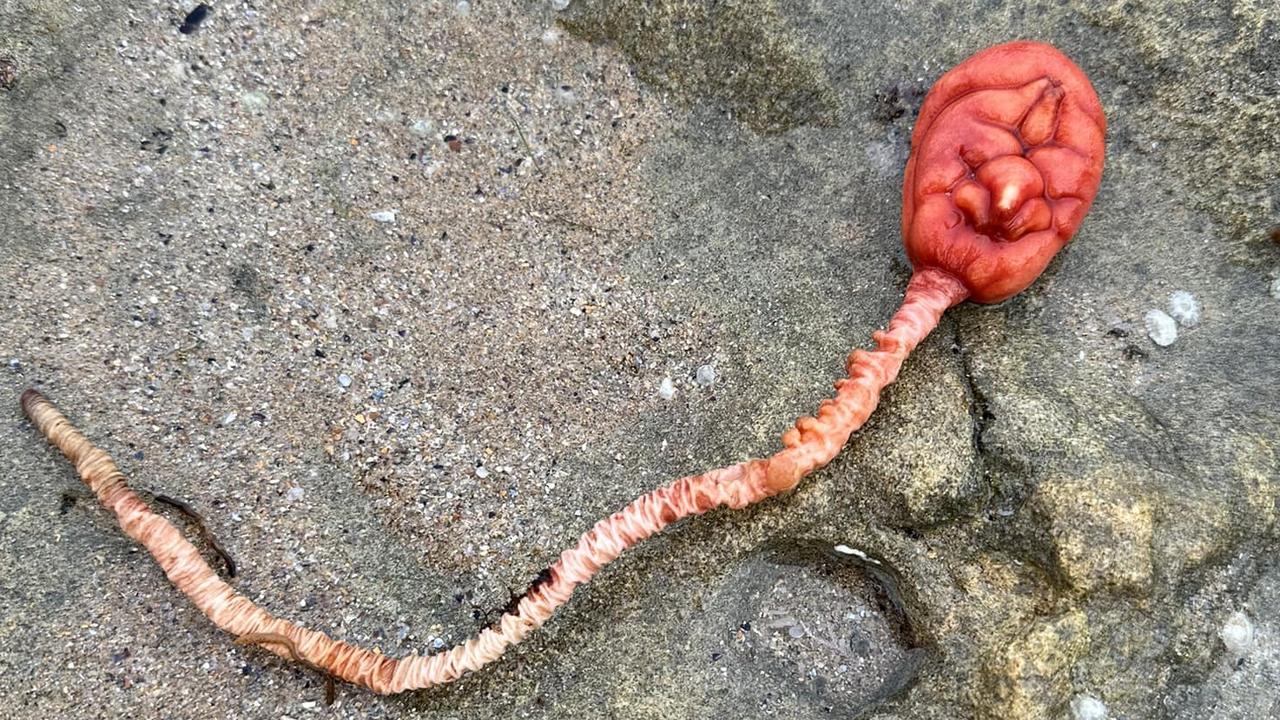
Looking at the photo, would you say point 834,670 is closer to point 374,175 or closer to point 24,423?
point 374,175

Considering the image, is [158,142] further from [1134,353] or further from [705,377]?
[1134,353]

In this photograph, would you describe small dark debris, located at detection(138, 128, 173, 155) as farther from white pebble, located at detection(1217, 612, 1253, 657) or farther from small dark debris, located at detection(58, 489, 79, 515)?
white pebble, located at detection(1217, 612, 1253, 657)

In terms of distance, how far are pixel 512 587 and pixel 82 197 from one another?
227cm

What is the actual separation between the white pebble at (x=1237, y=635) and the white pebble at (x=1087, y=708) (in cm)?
52

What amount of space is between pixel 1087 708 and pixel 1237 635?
0.62 m

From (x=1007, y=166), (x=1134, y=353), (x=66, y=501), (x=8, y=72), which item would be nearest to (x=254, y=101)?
(x=8, y=72)

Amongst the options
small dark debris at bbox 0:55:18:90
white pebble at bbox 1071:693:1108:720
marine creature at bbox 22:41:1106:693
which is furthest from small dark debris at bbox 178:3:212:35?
white pebble at bbox 1071:693:1108:720

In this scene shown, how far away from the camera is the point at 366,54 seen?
3496 mm

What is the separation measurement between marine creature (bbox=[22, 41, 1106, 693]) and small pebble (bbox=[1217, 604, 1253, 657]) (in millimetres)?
1407

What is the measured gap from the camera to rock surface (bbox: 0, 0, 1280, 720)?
291 centimetres

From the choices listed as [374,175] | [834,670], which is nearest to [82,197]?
[374,175]

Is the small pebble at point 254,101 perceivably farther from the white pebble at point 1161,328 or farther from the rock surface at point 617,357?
the white pebble at point 1161,328

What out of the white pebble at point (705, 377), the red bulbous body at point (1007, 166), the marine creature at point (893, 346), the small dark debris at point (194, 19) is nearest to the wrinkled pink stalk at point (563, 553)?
the marine creature at point (893, 346)

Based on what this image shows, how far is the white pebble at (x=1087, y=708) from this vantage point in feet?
9.17
